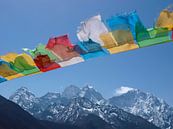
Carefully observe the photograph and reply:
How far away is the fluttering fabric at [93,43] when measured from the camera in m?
10.3

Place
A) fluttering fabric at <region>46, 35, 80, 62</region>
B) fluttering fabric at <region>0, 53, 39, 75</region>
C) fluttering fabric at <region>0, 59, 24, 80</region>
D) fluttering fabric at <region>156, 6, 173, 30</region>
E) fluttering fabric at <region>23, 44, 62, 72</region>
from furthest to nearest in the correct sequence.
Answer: fluttering fabric at <region>0, 59, 24, 80</region> → fluttering fabric at <region>0, 53, 39, 75</region> → fluttering fabric at <region>23, 44, 62, 72</region> → fluttering fabric at <region>46, 35, 80, 62</region> → fluttering fabric at <region>156, 6, 173, 30</region>

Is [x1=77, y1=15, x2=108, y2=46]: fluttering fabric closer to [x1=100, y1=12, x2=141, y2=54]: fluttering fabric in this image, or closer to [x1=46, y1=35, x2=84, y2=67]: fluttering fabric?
[x1=100, y1=12, x2=141, y2=54]: fluttering fabric

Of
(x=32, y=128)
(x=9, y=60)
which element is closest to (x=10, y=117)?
(x=32, y=128)

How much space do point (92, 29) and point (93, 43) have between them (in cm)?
62

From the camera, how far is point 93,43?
36.2ft

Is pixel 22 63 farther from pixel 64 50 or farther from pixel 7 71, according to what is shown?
pixel 64 50

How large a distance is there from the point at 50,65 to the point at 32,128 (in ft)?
628

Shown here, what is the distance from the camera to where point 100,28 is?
10.4 metres

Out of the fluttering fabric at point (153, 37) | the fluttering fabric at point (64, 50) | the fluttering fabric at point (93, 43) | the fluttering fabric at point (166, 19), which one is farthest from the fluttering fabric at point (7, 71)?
the fluttering fabric at point (166, 19)

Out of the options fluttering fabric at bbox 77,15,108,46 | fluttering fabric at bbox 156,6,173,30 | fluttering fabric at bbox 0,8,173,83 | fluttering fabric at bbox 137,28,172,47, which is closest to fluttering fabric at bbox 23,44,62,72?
fluttering fabric at bbox 0,8,173,83

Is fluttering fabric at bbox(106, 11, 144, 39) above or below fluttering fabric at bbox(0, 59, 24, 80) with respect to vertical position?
above

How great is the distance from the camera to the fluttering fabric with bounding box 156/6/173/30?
9.83m

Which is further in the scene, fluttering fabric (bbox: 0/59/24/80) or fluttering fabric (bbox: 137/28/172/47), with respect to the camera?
fluttering fabric (bbox: 0/59/24/80)

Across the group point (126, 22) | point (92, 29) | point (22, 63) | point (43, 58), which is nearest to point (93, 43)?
point (92, 29)
